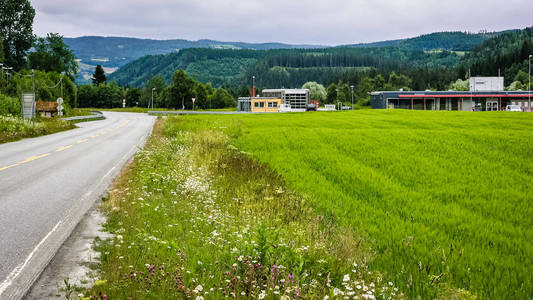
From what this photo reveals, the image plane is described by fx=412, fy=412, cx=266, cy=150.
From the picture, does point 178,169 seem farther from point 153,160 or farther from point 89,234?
point 89,234

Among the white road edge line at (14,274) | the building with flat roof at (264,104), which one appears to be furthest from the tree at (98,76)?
the white road edge line at (14,274)

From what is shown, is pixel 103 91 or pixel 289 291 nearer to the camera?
pixel 289 291

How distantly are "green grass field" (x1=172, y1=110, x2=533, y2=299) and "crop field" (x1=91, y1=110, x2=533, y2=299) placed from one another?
0.10ft

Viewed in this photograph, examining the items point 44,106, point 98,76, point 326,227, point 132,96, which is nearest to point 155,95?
point 132,96

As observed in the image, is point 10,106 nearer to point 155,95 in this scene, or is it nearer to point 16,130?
point 16,130

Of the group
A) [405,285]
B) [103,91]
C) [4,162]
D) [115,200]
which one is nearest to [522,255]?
[405,285]

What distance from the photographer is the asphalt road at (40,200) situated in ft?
17.7

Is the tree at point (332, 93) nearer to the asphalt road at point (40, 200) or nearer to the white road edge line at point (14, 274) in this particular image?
the asphalt road at point (40, 200)

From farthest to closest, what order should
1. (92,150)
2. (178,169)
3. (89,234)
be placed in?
1. (92,150)
2. (178,169)
3. (89,234)

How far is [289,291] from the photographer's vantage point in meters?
4.14

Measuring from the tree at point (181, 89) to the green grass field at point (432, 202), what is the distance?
87565 millimetres

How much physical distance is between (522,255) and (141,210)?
648cm

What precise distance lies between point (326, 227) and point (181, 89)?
329 ft

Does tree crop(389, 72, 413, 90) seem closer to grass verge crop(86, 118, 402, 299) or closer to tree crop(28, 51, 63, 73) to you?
tree crop(28, 51, 63, 73)
